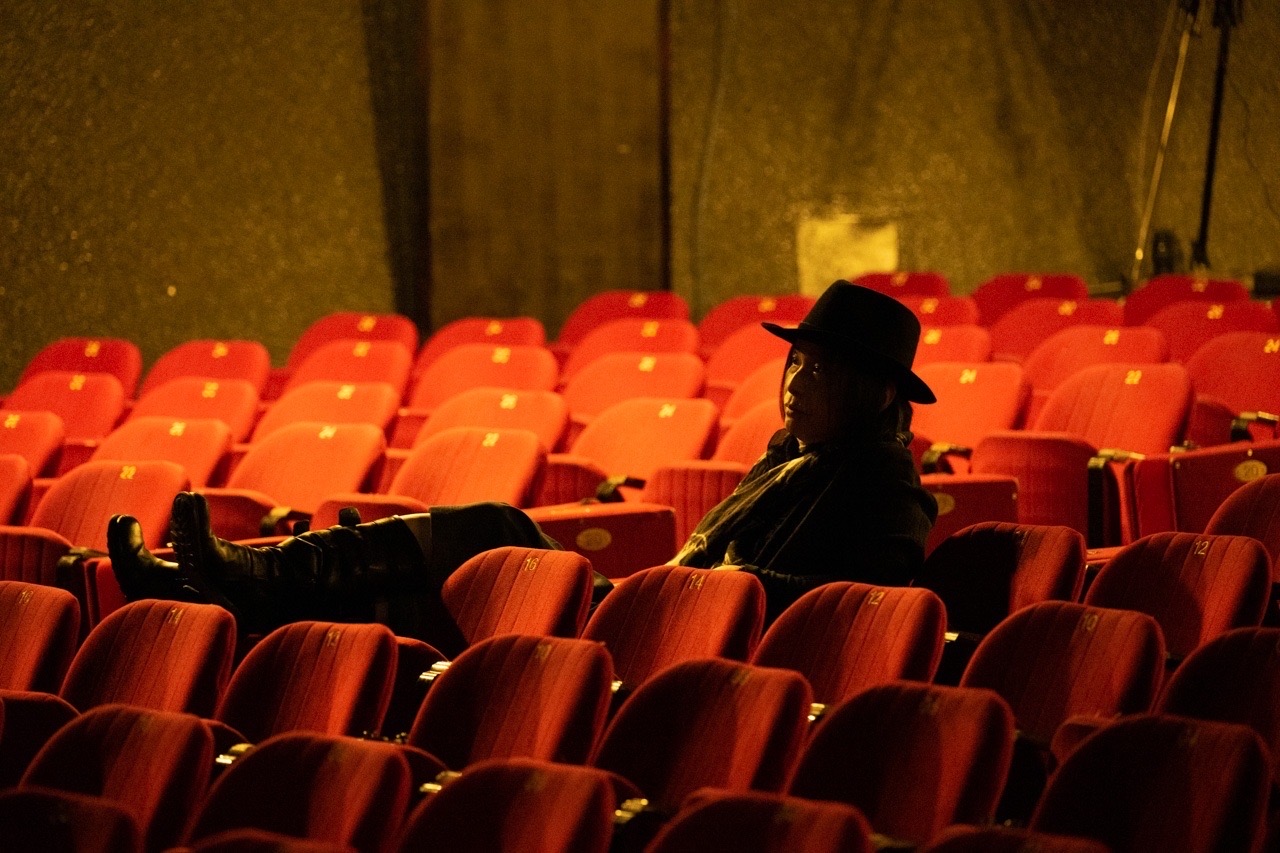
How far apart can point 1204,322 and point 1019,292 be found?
4.28 feet

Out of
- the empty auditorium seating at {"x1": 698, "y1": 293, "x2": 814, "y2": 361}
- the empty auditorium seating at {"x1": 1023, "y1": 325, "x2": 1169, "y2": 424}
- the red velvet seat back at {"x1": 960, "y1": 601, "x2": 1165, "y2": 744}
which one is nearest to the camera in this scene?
the red velvet seat back at {"x1": 960, "y1": 601, "x2": 1165, "y2": 744}

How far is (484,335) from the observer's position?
20.6 ft

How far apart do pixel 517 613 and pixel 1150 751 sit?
1.27m

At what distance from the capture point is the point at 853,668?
2.53 meters

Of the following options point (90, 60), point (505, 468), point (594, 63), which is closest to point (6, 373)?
point (90, 60)

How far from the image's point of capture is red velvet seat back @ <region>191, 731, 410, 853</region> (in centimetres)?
201

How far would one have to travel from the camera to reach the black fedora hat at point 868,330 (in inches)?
118

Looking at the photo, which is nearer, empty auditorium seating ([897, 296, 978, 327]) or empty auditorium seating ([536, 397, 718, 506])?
empty auditorium seating ([536, 397, 718, 506])

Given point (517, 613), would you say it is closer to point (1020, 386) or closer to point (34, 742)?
point (34, 742)

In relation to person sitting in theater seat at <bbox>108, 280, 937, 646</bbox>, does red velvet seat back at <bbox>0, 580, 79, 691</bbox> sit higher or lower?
lower

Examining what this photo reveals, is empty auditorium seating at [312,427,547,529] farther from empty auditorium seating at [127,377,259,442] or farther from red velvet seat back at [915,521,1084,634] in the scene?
red velvet seat back at [915,521,1084,634]

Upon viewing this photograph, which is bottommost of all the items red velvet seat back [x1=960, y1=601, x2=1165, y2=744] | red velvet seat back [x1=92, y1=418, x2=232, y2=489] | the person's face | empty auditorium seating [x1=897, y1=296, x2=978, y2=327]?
red velvet seat back [x1=960, y1=601, x2=1165, y2=744]

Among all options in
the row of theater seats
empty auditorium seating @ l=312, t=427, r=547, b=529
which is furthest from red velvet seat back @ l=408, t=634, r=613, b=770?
empty auditorium seating @ l=312, t=427, r=547, b=529

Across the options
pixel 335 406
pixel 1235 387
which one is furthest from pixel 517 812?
pixel 335 406
